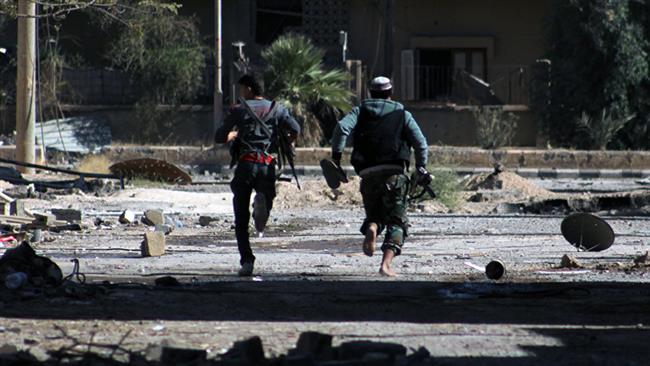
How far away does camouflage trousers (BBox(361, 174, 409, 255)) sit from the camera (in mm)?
11047

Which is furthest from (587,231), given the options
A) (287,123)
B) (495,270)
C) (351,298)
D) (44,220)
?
(44,220)

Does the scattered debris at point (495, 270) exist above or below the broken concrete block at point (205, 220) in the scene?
above

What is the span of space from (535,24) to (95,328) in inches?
1141

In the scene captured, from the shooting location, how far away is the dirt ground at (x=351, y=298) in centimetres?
790

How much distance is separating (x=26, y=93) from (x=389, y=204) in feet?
50.9

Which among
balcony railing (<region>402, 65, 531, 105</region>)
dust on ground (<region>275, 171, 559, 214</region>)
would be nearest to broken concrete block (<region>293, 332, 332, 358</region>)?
dust on ground (<region>275, 171, 559, 214</region>)

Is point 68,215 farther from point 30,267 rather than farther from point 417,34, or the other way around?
point 417,34

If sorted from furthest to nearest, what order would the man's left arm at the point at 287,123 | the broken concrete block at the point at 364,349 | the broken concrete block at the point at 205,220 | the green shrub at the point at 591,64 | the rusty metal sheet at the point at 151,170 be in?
the green shrub at the point at 591,64, the rusty metal sheet at the point at 151,170, the broken concrete block at the point at 205,220, the man's left arm at the point at 287,123, the broken concrete block at the point at 364,349

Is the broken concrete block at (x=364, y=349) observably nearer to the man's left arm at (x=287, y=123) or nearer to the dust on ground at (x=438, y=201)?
the man's left arm at (x=287, y=123)

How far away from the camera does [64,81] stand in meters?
33.7

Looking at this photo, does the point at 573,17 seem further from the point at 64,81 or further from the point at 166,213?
the point at 166,213

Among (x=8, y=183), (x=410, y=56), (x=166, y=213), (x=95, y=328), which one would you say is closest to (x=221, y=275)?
(x=95, y=328)

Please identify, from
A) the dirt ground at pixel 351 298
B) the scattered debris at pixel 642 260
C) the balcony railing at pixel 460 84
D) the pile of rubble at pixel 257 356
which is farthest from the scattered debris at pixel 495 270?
the balcony railing at pixel 460 84

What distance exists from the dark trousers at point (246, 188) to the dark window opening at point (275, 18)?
25.2 metres
